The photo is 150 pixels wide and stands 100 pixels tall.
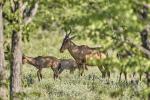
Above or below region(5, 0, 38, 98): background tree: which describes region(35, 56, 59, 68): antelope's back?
below

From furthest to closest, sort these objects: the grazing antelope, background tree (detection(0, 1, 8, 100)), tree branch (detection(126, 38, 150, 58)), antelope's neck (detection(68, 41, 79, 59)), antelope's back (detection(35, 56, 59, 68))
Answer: antelope's neck (detection(68, 41, 79, 59)) → the grazing antelope → antelope's back (detection(35, 56, 59, 68)) → background tree (detection(0, 1, 8, 100)) → tree branch (detection(126, 38, 150, 58))

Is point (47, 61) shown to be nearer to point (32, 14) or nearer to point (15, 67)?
point (15, 67)

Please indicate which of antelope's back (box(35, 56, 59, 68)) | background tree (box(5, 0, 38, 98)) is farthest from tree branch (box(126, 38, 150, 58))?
antelope's back (box(35, 56, 59, 68))

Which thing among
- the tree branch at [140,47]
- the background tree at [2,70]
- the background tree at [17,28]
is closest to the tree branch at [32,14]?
the background tree at [17,28]

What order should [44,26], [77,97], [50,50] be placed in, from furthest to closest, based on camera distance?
[50,50] < [77,97] < [44,26]

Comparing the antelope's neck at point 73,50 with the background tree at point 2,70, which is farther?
the antelope's neck at point 73,50

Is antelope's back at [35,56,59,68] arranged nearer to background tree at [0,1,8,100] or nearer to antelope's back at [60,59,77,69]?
antelope's back at [60,59,77,69]

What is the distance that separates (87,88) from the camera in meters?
19.6

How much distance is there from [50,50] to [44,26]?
79.8ft

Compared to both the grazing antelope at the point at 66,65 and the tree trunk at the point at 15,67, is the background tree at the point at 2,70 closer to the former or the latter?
the tree trunk at the point at 15,67

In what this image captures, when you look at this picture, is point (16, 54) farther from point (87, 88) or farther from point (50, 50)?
point (50, 50)

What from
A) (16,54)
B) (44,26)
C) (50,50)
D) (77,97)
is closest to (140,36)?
(44,26)

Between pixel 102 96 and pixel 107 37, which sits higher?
pixel 107 37

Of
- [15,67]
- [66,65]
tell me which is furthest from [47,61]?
[15,67]
